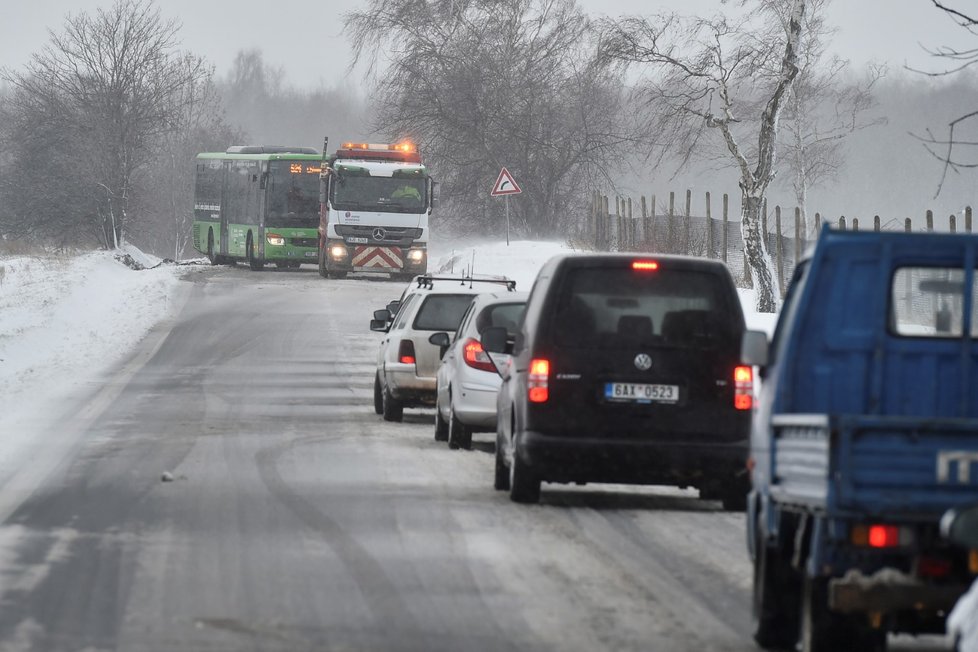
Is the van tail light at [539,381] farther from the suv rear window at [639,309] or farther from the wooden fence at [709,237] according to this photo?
the wooden fence at [709,237]

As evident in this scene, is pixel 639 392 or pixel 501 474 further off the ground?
pixel 639 392

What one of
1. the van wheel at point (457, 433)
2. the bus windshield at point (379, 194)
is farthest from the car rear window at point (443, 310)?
the bus windshield at point (379, 194)

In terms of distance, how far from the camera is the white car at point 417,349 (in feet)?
65.4

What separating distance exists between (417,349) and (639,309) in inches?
303

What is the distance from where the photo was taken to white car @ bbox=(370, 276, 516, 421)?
65.4 ft

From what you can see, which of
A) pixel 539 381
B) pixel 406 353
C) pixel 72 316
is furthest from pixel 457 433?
pixel 72 316

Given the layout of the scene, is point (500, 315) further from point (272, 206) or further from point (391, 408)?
point (272, 206)

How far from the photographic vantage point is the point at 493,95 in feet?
219

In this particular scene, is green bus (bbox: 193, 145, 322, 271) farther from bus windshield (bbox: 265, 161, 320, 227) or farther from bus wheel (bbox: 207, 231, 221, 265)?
bus wheel (bbox: 207, 231, 221, 265)

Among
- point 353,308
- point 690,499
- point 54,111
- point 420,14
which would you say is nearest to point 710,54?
point 353,308

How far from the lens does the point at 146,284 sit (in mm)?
45125

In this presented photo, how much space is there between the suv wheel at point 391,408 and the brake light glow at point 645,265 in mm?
8029

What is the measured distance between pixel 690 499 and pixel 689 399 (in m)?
1.45

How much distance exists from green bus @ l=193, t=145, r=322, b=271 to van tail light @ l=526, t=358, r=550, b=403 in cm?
4061
